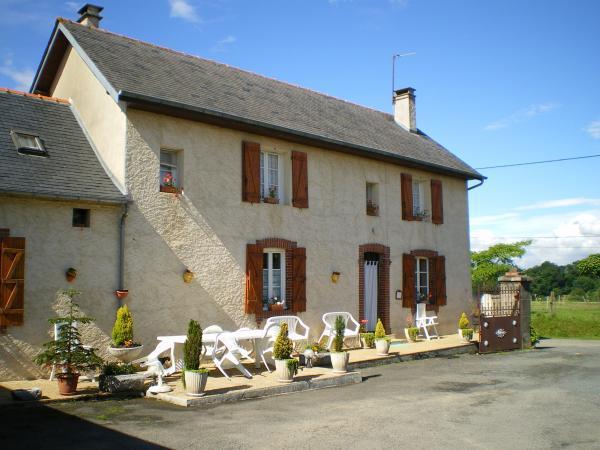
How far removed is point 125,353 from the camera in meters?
9.27

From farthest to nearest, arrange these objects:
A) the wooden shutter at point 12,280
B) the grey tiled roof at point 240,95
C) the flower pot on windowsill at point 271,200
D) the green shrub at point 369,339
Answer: the green shrub at point 369,339, the flower pot on windowsill at point 271,200, the grey tiled roof at point 240,95, the wooden shutter at point 12,280

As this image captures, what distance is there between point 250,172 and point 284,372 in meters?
4.66

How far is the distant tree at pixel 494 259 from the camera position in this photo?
42.9 metres

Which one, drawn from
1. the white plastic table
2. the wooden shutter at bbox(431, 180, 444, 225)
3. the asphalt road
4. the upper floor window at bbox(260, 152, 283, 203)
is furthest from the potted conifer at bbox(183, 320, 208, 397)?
the wooden shutter at bbox(431, 180, 444, 225)

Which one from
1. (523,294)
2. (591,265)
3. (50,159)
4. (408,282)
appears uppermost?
(50,159)

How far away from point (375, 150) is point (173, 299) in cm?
676

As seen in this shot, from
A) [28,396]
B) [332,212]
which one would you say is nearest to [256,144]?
[332,212]

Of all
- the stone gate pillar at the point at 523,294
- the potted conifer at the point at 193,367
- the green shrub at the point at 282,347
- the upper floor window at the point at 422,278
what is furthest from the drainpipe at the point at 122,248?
the stone gate pillar at the point at 523,294

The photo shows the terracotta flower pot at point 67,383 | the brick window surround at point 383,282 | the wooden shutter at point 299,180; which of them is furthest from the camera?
the brick window surround at point 383,282

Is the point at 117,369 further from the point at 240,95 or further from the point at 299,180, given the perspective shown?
the point at 240,95

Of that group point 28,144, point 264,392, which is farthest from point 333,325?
point 28,144

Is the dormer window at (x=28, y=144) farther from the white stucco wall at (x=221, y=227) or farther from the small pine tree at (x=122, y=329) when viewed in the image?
the small pine tree at (x=122, y=329)

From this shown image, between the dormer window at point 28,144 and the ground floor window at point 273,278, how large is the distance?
4847 millimetres

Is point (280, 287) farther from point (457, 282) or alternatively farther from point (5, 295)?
point (457, 282)
